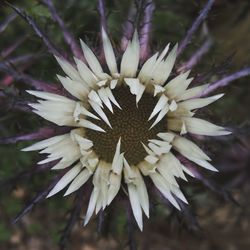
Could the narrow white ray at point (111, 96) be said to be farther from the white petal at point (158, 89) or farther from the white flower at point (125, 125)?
the white petal at point (158, 89)

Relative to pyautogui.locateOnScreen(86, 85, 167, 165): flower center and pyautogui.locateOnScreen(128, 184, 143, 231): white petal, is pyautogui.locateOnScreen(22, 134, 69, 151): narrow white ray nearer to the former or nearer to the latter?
pyautogui.locateOnScreen(86, 85, 167, 165): flower center

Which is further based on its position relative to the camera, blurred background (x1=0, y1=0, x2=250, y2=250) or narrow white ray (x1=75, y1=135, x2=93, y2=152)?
blurred background (x1=0, y1=0, x2=250, y2=250)

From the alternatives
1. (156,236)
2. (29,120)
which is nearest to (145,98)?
(29,120)

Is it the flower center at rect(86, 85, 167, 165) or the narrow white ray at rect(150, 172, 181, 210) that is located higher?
the flower center at rect(86, 85, 167, 165)

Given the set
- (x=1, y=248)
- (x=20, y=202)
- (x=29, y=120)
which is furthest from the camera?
(x=1, y=248)

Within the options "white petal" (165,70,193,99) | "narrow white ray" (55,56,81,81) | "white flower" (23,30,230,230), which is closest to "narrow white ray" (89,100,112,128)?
"white flower" (23,30,230,230)

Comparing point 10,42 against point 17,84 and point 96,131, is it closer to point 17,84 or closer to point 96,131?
point 17,84
